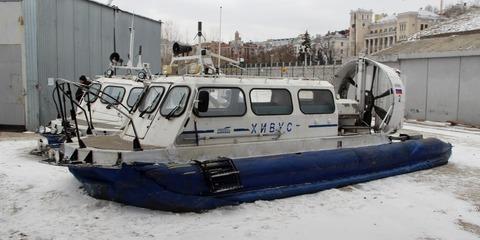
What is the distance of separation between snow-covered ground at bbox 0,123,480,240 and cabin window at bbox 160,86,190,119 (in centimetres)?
161

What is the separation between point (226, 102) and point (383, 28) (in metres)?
115

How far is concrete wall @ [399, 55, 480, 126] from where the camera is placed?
69.2 ft

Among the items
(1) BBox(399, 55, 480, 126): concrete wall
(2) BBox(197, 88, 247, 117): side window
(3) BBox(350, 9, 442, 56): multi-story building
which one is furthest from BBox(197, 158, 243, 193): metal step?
(3) BBox(350, 9, 442, 56): multi-story building

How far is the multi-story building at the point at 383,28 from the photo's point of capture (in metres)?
100

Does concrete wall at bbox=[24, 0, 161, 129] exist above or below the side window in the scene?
above

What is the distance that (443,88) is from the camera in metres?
22.4

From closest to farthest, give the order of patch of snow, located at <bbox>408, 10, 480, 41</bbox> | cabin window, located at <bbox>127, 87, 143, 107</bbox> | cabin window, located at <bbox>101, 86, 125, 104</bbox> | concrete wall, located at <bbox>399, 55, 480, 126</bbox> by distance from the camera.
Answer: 1. cabin window, located at <bbox>127, 87, 143, 107</bbox>
2. cabin window, located at <bbox>101, 86, 125, 104</bbox>
3. concrete wall, located at <bbox>399, 55, 480, 126</bbox>
4. patch of snow, located at <bbox>408, 10, 480, 41</bbox>

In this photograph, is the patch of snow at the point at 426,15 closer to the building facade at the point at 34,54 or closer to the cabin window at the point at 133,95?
the building facade at the point at 34,54

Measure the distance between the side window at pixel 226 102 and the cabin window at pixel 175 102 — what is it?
1.14 ft

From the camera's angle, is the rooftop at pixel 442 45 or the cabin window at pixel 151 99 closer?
the cabin window at pixel 151 99

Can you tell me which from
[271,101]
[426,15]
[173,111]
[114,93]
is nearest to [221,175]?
[173,111]

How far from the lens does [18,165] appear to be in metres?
9.44

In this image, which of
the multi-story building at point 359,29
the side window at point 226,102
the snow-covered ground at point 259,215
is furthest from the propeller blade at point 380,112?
the multi-story building at point 359,29

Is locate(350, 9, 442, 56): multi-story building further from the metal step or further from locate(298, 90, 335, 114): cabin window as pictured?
the metal step
